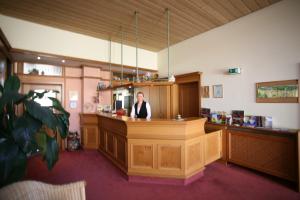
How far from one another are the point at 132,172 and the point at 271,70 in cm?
355

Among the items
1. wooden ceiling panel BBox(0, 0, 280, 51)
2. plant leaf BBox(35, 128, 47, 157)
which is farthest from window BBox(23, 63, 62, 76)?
plant leaf BBox(35, 128, 47, 157)

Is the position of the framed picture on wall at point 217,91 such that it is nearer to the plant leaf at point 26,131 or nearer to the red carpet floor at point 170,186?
the red carpet floor at point 170,186

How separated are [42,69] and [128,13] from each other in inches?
128

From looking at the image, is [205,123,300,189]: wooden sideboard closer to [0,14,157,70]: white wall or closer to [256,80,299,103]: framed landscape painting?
[256,80,299,103]: framed landscape painting

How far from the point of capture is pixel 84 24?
4.23 meters

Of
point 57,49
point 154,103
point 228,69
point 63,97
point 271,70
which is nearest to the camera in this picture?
point 271,70

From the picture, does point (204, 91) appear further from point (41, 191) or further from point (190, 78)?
point (41, 191)

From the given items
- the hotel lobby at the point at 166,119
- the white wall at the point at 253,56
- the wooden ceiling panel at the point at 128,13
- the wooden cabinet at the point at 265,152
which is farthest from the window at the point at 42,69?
the wooden cabinet at the point at 265,152

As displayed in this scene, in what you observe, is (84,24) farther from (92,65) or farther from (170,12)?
(170,12)

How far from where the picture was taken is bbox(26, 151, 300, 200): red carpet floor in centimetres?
267

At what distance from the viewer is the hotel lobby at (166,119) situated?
9.07ft

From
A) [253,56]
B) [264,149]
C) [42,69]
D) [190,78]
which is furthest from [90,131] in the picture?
[253,56]

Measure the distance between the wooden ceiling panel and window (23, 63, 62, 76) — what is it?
4.44 ft

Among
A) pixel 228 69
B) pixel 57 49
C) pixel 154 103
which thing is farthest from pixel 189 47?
pixel 57 49
